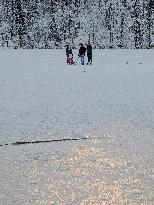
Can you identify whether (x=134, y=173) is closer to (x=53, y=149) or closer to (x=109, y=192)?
(x=109, y=192)

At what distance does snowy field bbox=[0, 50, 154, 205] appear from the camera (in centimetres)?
672

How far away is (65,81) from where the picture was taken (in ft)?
79.5

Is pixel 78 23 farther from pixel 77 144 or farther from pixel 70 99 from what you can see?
pixel 77 144

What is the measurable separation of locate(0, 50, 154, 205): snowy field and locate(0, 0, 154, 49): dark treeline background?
2549 inches

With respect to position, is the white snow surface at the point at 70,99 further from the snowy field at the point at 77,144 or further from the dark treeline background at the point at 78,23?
the dark treeline background at the point at 78,23

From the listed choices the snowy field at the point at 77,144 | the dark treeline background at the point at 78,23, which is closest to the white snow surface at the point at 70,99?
the snowy field at the point at 77,144

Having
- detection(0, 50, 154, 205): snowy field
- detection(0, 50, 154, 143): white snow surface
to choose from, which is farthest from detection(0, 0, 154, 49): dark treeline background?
detection(0, 50, 154, 205): snowy field

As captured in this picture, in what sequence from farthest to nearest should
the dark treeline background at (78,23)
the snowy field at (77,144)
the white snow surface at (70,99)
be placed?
the dark treeline background at (78,23)
the white snow surface at (70,99)
the snowy field at (77,144)

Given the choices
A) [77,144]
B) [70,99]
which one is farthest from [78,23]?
[77,144]

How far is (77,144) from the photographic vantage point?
9750 mm

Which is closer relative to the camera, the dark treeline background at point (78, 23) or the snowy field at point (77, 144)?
the snowy field at point (77, 144)

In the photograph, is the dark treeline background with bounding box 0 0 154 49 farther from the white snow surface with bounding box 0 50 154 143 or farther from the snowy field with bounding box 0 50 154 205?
the snowy field with bounding box 0 50 154 205

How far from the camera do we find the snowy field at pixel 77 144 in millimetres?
6723

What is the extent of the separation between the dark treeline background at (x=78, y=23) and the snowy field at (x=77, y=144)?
64.8m
